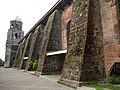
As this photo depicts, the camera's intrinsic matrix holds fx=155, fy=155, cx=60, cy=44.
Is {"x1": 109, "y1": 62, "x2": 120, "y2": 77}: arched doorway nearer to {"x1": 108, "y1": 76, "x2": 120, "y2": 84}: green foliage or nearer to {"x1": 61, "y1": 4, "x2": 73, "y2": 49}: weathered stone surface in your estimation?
{"x1": 108, "y1": 76, "x2": 120, "y2": 84}: green foliage

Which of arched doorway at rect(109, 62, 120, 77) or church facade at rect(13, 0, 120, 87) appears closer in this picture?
church facade at rect(13, 0, 120, 87)

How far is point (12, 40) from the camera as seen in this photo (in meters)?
41.8

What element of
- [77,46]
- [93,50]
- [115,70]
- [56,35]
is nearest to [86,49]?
[93,50]

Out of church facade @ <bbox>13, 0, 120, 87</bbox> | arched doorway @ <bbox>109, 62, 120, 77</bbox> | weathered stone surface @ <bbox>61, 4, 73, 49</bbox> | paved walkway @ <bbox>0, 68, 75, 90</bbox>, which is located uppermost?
weathered stone surface @ <bbox>61, 4, 73, 49</bbox>

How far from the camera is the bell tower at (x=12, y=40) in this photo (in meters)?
39.8

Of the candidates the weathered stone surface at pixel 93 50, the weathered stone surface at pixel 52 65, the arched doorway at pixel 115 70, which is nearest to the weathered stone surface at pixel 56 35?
the weathered stone surface at pixel 52 65

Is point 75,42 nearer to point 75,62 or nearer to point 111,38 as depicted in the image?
point 75,62

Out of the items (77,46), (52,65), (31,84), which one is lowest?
(31,84)

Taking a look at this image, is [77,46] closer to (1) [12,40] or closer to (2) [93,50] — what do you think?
(2) [93,50]

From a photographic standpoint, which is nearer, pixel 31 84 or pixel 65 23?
pixel 31 84

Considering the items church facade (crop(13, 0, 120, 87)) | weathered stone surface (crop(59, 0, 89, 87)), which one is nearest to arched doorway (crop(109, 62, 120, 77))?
church facade (crop(13, 0, 120, 87))

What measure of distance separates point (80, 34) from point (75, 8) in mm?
2028

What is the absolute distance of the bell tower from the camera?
131 ft

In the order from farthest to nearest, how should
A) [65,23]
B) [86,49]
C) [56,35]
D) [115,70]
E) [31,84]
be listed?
[56,35]
[65,23]
[31,84]
[115,70]
[86,49]
